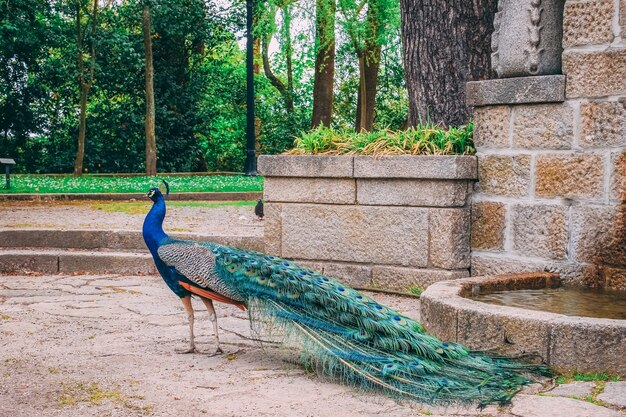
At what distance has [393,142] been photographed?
770 cm

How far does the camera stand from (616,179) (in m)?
6.25

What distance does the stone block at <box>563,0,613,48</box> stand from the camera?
6.28m

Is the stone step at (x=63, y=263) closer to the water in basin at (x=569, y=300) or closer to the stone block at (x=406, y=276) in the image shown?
the stone block at (x=406, y=276)

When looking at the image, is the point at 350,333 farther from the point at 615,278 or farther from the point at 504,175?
the point at 504,175

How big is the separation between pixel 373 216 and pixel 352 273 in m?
0.58

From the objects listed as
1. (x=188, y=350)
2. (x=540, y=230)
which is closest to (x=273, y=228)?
(x=540, y=230)

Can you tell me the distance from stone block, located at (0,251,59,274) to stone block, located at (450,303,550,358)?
5493mm

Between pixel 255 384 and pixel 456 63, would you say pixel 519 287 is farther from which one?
pixel 456 63

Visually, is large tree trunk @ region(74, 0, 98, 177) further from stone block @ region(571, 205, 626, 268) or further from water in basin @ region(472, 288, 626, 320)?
water in basin @ region(472, 288, 626, 320)

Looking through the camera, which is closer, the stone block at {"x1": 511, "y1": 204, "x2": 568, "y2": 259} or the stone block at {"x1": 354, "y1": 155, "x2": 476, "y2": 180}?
the stone block at {"x1": 511, "y1": 204, "x2": 568, "y2": 259}

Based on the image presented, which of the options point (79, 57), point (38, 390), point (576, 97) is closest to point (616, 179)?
point (576, 97)

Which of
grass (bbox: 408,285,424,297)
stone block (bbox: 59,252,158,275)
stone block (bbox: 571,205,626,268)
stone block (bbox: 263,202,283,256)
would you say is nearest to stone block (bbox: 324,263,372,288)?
grass (bbox: 408,285,424,297)

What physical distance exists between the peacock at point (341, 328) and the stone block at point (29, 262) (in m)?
3.89

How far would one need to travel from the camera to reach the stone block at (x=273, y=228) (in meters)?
8.14
